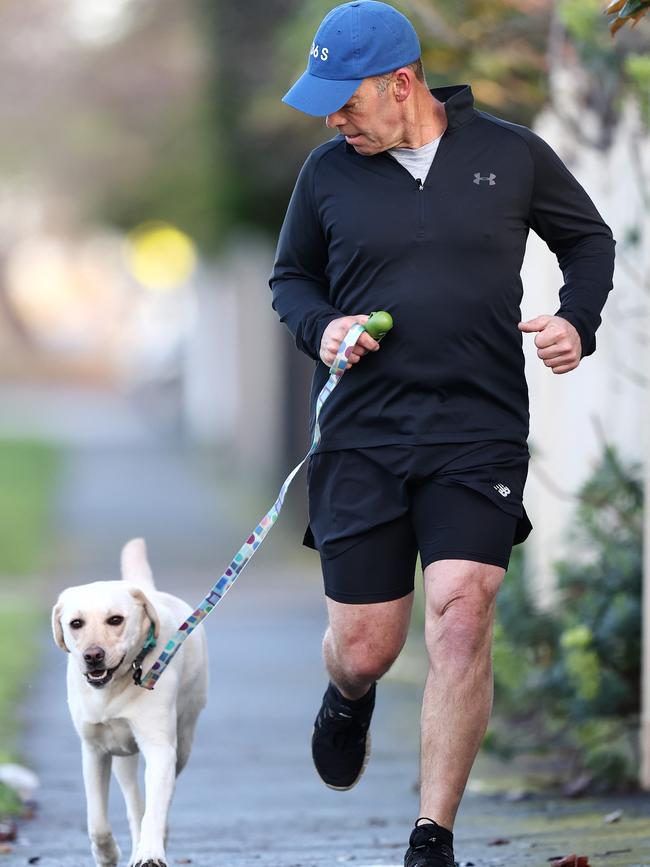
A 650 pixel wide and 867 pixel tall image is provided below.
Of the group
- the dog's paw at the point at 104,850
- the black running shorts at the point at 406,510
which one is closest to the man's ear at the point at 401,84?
the black running shorts at the point at 406,510

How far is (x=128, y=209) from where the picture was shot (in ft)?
89.1

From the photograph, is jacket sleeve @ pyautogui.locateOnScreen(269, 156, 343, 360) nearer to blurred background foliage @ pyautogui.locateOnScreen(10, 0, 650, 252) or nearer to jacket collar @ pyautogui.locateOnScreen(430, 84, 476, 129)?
jacket collar @ pyautogui.locateOnScreen(430, 84, 476, 129)

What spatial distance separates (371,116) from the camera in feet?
14.1

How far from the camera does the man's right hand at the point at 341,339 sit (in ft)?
13.8

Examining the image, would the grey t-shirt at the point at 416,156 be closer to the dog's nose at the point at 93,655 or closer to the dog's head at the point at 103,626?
the dog's head at the point at 103,626

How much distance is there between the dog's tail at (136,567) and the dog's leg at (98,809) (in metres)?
0.57

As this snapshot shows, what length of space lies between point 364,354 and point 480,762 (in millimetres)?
3153

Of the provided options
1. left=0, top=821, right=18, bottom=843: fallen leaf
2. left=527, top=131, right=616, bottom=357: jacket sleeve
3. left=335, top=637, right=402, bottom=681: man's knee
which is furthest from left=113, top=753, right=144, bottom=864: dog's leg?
left=527, top=131, right=616, bottom=357: jacket sleeve

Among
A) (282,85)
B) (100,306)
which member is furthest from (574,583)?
(100,306)

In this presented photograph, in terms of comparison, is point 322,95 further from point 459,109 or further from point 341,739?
point 341,739

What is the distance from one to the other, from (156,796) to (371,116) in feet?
5.94

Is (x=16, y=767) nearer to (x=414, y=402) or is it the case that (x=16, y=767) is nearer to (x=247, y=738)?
(x=247, y=738)

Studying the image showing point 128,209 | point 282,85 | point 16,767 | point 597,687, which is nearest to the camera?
point 597,687

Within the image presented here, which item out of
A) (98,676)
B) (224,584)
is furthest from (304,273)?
(98,676)
